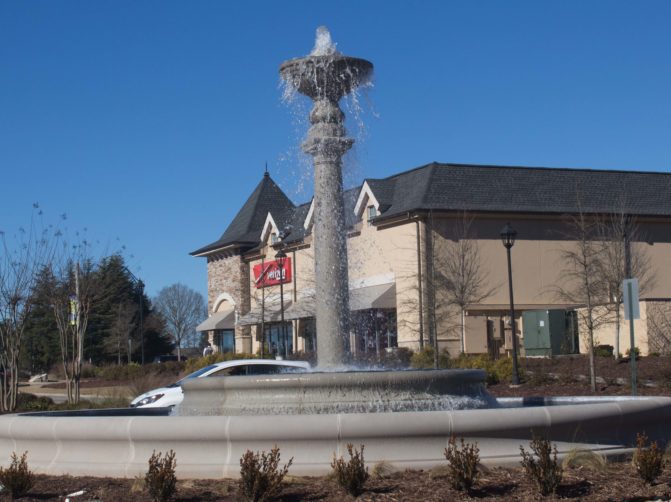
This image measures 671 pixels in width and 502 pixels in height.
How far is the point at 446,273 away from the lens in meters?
40.9

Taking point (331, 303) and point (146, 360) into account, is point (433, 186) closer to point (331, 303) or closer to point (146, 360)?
point (331, 303)

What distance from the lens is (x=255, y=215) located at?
5809 cm

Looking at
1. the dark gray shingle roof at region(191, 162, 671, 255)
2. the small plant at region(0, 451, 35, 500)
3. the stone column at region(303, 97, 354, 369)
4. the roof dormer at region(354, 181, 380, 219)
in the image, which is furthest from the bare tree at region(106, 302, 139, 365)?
the small plant at region(0, 451, 35, 500)

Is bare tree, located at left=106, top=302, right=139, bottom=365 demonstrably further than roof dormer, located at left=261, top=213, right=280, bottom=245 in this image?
Yes

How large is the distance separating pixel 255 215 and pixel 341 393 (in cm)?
4680

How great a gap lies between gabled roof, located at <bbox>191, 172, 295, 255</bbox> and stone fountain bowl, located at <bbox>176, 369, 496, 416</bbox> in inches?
1636

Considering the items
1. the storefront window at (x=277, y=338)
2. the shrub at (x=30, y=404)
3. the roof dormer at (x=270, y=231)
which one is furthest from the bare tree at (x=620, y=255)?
the shrub at (x=30, y=404)

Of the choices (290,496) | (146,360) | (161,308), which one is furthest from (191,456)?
(161,308)

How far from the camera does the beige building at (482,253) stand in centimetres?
4031

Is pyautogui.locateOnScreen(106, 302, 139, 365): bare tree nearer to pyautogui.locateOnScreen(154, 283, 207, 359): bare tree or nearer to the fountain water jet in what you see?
pyautogui.locateOnScreen(154, 283, 207, 359): bare tree

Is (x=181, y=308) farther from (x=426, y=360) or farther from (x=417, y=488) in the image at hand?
(x=417, y=488)

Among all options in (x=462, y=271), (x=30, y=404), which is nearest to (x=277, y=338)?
(x=462, y=271)

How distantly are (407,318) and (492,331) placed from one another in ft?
12.4

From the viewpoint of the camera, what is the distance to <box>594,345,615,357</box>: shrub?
114 feet
